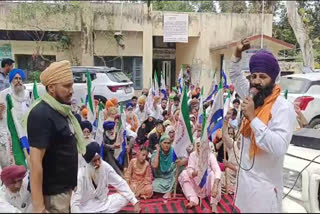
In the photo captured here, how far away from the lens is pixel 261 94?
2068mm

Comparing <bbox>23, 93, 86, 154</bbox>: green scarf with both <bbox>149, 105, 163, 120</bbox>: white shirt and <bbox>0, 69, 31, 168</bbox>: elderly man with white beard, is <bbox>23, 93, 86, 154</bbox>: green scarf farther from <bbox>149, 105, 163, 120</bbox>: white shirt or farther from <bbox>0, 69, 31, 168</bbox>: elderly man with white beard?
<bbox>149, 105, 163, 120</bbox>: white shirt

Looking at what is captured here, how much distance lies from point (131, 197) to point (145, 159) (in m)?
1.47

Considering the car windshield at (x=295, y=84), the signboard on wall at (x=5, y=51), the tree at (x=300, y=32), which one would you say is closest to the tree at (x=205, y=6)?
the signboard on wall at (x=5, y=51)

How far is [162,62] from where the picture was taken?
19.7 meters

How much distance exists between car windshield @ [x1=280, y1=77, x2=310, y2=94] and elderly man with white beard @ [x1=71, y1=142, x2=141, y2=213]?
5.98 metres

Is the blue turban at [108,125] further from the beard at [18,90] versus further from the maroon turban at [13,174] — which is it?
the maroon turban at [13,174]

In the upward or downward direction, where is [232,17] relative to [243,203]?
upward

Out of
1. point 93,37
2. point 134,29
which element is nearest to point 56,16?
point 93,37

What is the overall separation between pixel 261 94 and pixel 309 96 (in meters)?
6.91

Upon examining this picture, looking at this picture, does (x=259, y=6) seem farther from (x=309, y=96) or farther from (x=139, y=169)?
(x=139, y=169)

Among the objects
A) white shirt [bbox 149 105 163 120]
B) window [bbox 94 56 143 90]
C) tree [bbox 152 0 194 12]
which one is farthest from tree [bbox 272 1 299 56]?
white shirt [bbox 149 105 163 120]

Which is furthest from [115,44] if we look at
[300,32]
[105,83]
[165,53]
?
[300,32]

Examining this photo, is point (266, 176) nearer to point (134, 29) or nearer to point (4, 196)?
point (4, 196)

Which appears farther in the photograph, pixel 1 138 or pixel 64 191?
pixel 1 138
